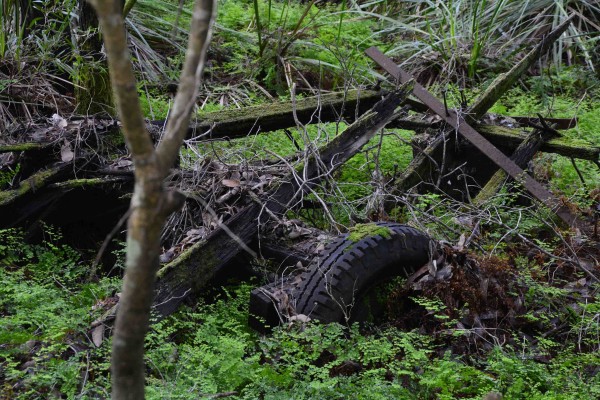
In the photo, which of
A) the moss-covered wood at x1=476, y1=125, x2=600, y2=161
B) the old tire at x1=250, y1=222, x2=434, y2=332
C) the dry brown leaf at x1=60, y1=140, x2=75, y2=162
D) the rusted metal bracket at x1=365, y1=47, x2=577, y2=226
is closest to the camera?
the old tire at x1=250, y1=222, x2=434, y2=332

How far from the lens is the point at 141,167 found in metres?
1.57

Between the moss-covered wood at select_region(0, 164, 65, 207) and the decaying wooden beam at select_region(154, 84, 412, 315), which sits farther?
the moss-covered wood at select_region(0, 164, 65, 207)

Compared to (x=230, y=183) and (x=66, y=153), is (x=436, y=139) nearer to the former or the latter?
(x=230, y=183)

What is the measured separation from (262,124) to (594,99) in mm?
5292

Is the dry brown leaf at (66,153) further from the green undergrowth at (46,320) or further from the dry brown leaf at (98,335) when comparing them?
the dry brown leaf at (98,335)

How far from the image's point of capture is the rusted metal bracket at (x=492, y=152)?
Answer: 214 inches

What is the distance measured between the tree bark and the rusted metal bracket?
4.28 meters

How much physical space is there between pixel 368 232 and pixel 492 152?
6.89 ft

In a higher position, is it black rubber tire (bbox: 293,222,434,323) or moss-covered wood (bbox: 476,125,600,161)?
moss-covered wood (bbox: 476,125,600,161)

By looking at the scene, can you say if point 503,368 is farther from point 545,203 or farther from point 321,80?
point 321,80

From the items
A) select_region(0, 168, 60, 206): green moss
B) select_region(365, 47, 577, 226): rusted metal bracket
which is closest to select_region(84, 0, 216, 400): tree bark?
select_region(0, 168, 60, 206): green moss

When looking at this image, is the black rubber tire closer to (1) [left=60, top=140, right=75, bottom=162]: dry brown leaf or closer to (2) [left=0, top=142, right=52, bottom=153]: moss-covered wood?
(1) [left=60, top=140, right=75, bottom=162]: dry brown leaf

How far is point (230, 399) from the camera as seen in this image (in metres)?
3.04

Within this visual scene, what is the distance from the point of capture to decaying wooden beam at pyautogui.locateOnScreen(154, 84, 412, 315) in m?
3.89
